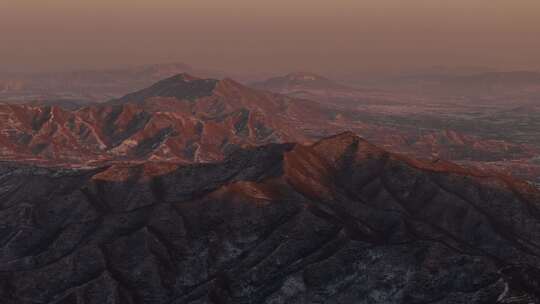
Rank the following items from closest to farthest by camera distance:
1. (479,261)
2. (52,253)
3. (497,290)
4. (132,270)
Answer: (497,290)
(479,261)
(132,270)
(52,253)

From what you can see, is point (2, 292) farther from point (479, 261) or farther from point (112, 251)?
point (479, 261)

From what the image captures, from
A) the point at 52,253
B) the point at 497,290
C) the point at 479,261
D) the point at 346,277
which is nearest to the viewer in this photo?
the point at 497,290

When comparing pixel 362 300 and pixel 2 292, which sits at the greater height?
pixel 362 300

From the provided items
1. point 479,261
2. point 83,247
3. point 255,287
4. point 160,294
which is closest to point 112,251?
point 83,247

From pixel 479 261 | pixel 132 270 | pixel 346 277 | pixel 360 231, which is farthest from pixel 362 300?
pixel 132 270

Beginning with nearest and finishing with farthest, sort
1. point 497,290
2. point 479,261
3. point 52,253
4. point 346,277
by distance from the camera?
1. point 497,290
2. point 479,261
3. point 346,277
4. point 52,253

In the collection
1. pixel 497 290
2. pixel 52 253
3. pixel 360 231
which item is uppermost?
pixel 497 290

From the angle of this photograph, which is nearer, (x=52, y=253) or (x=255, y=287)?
(x=255, y=287)

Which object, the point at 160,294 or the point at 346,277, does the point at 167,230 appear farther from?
the point at 346,277

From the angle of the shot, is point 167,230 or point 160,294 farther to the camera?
point 167,230
